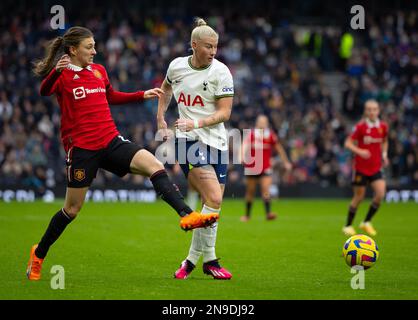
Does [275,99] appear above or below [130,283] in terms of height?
above

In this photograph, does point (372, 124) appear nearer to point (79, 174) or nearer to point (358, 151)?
point (358, 151)

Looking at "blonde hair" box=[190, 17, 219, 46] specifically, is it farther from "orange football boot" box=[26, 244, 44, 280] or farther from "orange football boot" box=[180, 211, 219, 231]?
"orange football boot" box=[26, 244, 44, 280]

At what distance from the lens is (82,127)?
9.02m

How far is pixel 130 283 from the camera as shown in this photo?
9.00 meters

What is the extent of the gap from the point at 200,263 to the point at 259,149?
9.61 meters

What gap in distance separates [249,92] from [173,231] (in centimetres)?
1573

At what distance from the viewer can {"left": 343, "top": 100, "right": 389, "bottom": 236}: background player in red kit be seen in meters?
16.0

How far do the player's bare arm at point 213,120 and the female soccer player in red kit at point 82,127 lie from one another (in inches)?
18.7

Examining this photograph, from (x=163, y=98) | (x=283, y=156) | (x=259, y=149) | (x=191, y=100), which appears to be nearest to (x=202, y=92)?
(x=191, y=100)

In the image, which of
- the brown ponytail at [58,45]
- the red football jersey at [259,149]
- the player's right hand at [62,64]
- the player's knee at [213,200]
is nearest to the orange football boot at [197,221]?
the player's knee at [213,200]

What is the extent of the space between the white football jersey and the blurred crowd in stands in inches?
679

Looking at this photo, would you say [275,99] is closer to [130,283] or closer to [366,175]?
[366,175]
